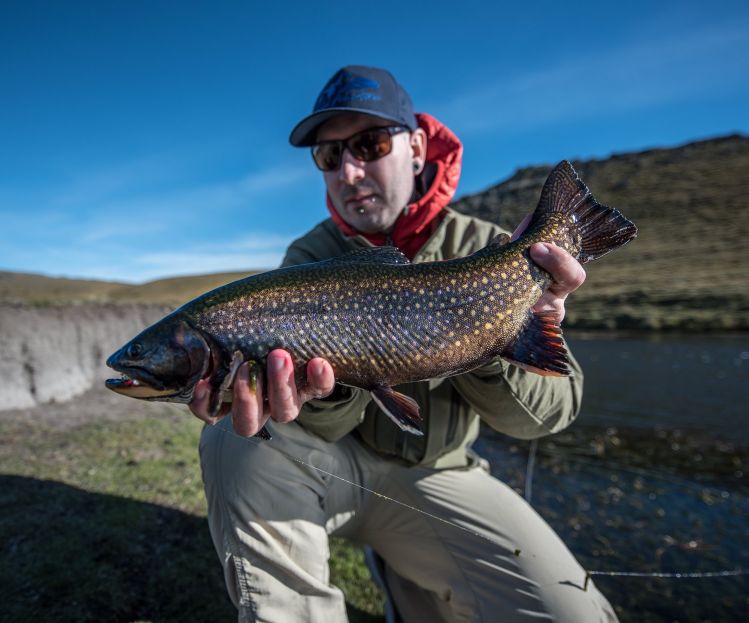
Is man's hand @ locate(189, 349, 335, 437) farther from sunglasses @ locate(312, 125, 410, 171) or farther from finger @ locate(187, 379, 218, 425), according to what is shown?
sunglasses @ locate(312, 125, 410, 171)

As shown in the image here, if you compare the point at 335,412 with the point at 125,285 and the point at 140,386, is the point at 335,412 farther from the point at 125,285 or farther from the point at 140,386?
the point at 125,285

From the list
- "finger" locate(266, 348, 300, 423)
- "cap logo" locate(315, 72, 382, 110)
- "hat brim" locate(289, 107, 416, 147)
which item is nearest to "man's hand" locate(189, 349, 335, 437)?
"finger" locate(266, 348, 300, 423)

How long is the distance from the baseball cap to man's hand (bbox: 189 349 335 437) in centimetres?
226

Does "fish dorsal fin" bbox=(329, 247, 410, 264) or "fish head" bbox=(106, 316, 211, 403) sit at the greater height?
"fish dorsal fin" bbox=(329, 247, 410, 264)

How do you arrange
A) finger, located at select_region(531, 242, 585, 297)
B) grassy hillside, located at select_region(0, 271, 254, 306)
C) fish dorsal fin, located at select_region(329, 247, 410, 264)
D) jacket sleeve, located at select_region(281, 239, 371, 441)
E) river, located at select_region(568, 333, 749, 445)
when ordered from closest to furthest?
finger, located at select_region(531, 242, 585, 297)
fish dorsal fin, located at select_region(329, 247, 410, 264)
jacket sleeve, located at select_region(281, 239, 371, 441)
river, located at select_region(568, 333, 749, 445)
grassy hillside, located at select_region(0, 271, 254, 306)

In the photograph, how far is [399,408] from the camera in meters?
2.49

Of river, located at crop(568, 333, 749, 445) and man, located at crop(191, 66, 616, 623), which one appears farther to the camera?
river, located at crop(568, 333, 749, 445)

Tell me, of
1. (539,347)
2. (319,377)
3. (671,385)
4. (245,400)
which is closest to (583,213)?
(539,347)

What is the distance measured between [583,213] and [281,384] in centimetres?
195

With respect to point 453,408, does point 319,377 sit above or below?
above

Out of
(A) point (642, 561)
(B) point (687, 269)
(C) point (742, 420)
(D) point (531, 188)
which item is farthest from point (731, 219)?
(A) point (642, 561)

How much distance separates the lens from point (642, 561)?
5.08 meters

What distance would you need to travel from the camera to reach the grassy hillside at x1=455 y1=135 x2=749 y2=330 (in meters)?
35.8

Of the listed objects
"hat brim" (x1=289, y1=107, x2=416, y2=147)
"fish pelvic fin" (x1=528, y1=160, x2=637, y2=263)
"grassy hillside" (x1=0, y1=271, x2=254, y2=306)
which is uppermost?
"grassy hillside" (x1=0, y1=271, x2=254, y2=306)
